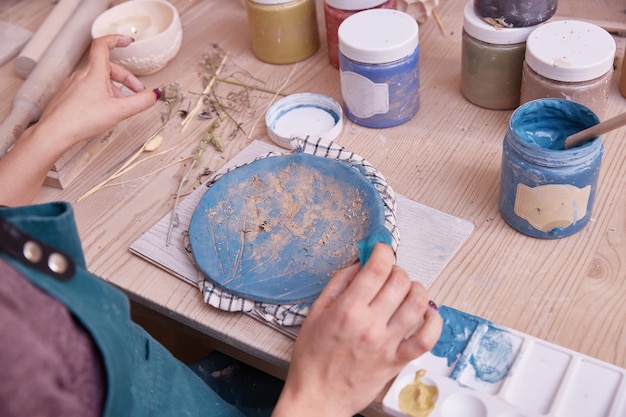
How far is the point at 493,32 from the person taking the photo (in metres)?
0.91

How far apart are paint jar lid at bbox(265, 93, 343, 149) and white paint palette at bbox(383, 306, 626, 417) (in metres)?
0.40

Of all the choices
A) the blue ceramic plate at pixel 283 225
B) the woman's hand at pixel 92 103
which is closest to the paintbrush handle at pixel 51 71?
the woman's hand at pixel 92 103

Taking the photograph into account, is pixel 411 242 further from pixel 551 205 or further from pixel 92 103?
pixel 92 103

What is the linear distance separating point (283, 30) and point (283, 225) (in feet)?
1.39

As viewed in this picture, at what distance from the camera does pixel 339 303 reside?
649mm

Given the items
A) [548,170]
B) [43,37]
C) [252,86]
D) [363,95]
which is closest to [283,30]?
[252,86]

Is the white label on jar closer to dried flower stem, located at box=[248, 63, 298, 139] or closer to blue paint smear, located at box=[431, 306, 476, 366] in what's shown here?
dried flower stem, located at box=[248, 63, 298, 139]

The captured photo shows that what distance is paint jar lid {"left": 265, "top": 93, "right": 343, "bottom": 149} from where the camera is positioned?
983mm

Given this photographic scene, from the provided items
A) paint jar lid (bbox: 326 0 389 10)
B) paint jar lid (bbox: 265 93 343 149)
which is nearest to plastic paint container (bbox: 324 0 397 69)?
paint jar lid (bbox: 326 0 389 10)

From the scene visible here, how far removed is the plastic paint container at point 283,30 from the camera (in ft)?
3.58

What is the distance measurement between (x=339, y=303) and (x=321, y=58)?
2.03 ft

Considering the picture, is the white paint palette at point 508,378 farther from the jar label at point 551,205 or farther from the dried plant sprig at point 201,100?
the dried plant sprig at point 201,100

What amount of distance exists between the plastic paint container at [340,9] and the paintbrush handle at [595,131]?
40cm

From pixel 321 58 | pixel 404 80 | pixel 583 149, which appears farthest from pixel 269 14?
pixel 583 149
